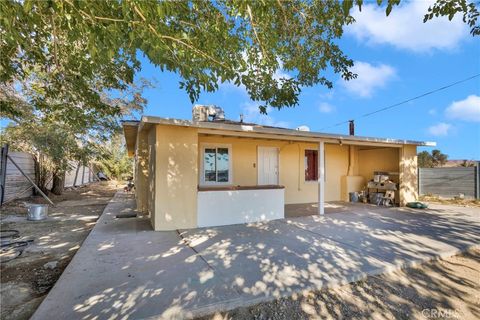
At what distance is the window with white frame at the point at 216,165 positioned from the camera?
26.6ft

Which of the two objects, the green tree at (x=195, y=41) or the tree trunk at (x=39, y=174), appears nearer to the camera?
the green tree at (x=195, y=41)

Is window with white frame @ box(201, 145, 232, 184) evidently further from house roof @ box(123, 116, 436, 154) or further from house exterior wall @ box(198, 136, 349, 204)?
house roof @ box(123, 116, 436, 154)

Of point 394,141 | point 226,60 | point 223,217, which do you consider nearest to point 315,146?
point 394,141

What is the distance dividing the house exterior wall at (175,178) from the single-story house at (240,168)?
22 mm

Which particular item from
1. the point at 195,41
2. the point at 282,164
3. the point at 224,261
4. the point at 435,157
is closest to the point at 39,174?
the point at 282,164

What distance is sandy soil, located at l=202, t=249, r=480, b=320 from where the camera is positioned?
2576mm

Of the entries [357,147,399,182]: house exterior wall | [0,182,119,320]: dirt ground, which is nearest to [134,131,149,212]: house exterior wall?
[0,182,119,320]: dirt ground

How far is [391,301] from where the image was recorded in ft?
9.42

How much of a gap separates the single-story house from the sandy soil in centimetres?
364

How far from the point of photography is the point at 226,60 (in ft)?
12.4

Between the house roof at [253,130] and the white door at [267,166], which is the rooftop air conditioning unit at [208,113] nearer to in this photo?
the white door at [267,166]

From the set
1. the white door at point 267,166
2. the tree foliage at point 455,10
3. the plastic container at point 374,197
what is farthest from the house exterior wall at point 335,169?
the tree foliage at point 455,10

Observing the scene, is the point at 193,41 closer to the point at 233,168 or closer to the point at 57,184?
the point at 233,168

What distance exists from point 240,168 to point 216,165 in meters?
0.92
